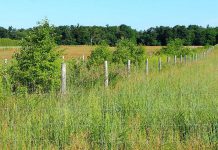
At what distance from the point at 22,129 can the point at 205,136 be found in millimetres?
2858

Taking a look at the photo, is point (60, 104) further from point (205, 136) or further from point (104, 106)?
point (205, 136)

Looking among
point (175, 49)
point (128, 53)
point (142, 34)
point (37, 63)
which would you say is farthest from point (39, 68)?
point (142, 34)

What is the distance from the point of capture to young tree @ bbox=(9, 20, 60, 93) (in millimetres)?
11211

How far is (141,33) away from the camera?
496 ft

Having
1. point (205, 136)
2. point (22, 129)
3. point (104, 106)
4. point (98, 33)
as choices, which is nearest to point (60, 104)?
point (104, 106)

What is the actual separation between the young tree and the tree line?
116m

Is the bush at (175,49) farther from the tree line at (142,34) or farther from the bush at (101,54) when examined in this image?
the tree line at (142,34)

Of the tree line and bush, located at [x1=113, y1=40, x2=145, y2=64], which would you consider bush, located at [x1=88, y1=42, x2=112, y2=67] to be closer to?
bush, located at [x1=113, y1=40, x2=145, y2=64]

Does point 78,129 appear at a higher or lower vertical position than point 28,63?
lower

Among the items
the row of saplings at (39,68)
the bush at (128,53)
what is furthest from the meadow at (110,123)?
the bush at (128,53)

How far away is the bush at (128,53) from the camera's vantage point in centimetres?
2622

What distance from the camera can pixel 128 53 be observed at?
88.0 feet

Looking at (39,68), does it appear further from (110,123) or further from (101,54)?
(101,54)

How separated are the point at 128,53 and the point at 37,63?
51.8 feet
